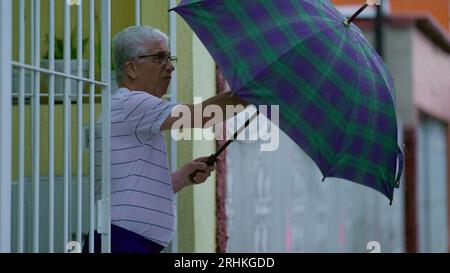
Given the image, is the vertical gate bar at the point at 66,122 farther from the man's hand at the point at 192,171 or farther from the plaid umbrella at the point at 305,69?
the man's hand at the point at 192,171

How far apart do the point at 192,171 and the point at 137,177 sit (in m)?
0.30

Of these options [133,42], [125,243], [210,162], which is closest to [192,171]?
[210,162]

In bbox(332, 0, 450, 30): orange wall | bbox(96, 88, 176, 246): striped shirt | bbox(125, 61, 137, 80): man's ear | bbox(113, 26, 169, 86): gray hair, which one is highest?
bbox(332, 0, 450, 30): orange wall

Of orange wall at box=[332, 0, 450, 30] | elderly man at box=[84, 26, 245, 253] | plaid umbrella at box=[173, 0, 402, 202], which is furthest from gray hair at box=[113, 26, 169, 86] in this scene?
orange wall at box=[332, 0, 450, 30]

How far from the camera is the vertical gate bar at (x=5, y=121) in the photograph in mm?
4012

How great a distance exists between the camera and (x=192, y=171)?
5246mm

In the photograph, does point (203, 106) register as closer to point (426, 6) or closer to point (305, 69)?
point (305, 69)

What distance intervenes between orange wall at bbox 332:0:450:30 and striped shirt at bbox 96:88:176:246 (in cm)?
879

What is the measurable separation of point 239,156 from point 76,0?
12.0 feet

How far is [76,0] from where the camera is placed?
16.3 ft

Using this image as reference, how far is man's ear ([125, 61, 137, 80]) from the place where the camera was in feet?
16.9

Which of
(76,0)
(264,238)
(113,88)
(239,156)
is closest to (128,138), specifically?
(76,0)

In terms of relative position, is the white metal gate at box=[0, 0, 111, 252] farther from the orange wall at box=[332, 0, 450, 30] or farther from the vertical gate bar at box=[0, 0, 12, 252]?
the orange wall at box=[332, 0, 450, 30]
